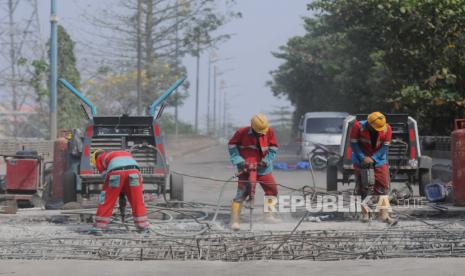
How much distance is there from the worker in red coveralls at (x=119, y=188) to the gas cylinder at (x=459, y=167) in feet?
16.1

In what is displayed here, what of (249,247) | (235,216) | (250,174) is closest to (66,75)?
(250,174)

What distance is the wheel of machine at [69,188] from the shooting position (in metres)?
14.1

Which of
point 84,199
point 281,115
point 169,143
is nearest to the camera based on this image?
point 84,199

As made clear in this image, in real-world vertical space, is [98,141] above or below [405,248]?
above

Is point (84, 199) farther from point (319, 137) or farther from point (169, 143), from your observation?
point (169, 143)

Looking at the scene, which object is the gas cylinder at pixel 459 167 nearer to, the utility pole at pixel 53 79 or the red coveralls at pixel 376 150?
the red coveralls at pixel 376 150

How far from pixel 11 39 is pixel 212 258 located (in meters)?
37.5

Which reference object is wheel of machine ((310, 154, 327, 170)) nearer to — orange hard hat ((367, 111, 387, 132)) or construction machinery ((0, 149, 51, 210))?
construction machinery ((0, 149, 51, 210))

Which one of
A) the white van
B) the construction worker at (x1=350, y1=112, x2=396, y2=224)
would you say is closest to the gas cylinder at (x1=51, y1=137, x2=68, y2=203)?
the construction worker at (x1=350, y1=112, x2=396, y2=224)

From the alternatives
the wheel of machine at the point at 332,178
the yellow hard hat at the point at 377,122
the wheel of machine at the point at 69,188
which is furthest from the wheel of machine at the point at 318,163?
the yellow hard hat at the point at 377,122

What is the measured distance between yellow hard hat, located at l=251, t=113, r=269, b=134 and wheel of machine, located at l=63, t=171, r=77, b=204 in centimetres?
455

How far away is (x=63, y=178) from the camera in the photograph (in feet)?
46.9

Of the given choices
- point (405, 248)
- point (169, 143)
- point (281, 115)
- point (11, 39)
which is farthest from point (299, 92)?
point (281, 115)

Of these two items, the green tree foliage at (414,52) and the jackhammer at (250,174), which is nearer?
the jackhammer at (250,174)
